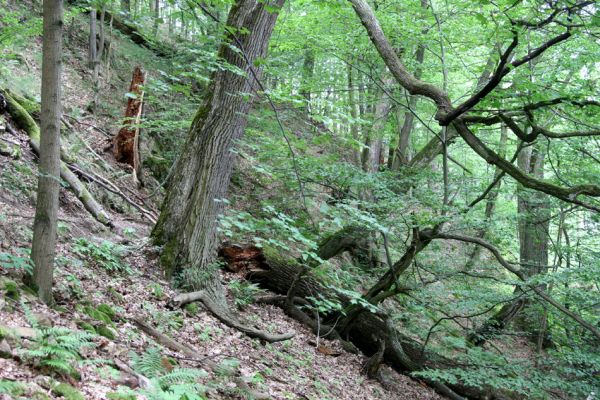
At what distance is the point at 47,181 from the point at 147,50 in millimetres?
12344

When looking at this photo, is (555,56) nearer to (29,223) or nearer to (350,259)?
(350,259)

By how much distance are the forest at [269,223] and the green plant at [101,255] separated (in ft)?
0.11

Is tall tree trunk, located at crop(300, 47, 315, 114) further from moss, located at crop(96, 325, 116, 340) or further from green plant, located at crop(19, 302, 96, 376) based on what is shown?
green plant, located at crop(19, 302, 96, 376)

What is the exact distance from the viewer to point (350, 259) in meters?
12.3

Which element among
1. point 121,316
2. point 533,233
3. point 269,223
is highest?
point 533,233

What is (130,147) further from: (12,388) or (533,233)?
(533,233)

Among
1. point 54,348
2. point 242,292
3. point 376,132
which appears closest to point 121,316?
point 54,348

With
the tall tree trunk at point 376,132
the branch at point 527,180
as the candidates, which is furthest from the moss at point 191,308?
the tall tree trunk at point 376,132

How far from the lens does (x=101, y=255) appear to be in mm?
5648

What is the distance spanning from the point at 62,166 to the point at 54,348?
5133mm

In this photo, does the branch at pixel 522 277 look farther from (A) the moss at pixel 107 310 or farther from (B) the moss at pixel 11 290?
(B) the moss at pixel 11 290

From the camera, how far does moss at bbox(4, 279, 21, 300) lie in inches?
133

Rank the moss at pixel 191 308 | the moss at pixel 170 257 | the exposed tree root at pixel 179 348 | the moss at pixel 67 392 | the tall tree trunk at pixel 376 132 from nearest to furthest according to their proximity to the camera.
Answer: the moss at pixel 67 392, the exposed tree root at pixel 179 348, the moss at pixel 191 308, the moss at pixel 170 257, the tall tree trunk at pixel 376 132

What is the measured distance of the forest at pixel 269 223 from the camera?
3.56m
